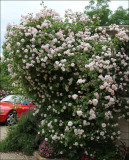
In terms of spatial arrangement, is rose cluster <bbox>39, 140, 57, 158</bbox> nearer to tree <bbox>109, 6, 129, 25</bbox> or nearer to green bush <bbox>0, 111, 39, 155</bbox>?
green bush <bbox>0, 111, 39, 155</bbox>

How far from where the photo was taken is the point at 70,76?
13.3ft

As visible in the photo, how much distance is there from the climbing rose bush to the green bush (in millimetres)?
605

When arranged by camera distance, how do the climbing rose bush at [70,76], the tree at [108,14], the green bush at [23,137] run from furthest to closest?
the tree at [108,14] < the green bush at [23,137] < the climbing rose bush at [70,76]

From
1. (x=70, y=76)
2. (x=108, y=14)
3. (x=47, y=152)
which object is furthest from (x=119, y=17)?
(x=47, y=152)

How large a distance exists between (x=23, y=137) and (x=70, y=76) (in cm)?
215

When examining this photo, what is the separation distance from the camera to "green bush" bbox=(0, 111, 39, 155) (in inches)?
191

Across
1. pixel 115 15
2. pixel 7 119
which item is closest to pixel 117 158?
pixel 7 119

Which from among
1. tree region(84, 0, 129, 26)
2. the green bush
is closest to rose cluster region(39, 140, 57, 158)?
the green bush

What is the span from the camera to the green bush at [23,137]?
4.85m

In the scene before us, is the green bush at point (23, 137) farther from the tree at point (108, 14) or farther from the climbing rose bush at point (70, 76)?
the tree at point (108, 14)

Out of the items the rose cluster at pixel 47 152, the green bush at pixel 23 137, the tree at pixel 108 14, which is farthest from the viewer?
the tree at pixel 108 14

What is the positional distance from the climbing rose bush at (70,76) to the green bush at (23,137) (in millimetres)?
605

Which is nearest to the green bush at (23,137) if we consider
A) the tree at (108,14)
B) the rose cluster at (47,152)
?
the rose cluster at (47,152)

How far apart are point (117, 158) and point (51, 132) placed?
1.59 m
